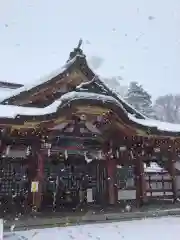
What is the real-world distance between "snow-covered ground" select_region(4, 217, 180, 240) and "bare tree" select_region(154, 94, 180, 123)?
6090cm

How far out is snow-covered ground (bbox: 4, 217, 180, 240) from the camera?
26.4 feet

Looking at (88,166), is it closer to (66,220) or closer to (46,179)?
(46,179)

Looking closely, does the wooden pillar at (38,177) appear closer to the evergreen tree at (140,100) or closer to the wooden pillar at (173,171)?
the wooden pillar at (173,171)

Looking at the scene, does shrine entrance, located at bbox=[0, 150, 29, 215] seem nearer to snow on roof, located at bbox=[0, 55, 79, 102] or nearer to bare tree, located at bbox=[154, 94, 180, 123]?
snow on roof, located at bbox=[0, 55, 79, 102]

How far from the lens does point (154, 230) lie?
358 inches

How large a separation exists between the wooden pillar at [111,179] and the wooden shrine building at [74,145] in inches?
1.6

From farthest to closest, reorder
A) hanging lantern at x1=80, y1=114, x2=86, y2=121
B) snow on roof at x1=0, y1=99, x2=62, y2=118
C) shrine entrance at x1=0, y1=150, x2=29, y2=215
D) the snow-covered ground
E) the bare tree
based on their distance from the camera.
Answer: the bare tree < shrine entrance at x1=0, y1=150, x2=29, y2=215 < hanging lantern at x1=80, y1=114, x2=86, y2=121 < snow on roof at x1=0, y1=99, x2=62, y2=118 < the snow-covered ground

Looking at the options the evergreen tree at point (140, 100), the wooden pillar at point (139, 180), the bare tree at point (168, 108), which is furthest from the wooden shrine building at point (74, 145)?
the bare tree at point (168, 108)

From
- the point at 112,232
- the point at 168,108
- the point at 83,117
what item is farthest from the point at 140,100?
the point at 112,232

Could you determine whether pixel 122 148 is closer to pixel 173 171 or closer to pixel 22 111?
pixel 173 171

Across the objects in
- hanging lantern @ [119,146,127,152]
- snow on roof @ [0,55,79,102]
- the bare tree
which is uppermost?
the bare tree

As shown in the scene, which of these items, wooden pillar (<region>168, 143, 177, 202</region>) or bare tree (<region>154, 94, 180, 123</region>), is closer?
wooden pillar (<region>168, 143, 177, 202</region>)

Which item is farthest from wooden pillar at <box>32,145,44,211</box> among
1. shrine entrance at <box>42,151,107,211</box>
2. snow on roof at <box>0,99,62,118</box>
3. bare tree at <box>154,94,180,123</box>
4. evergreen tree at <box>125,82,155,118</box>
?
bare tree at <box>154,94,180,123</box>

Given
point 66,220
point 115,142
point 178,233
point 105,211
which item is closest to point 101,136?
point 115,142
